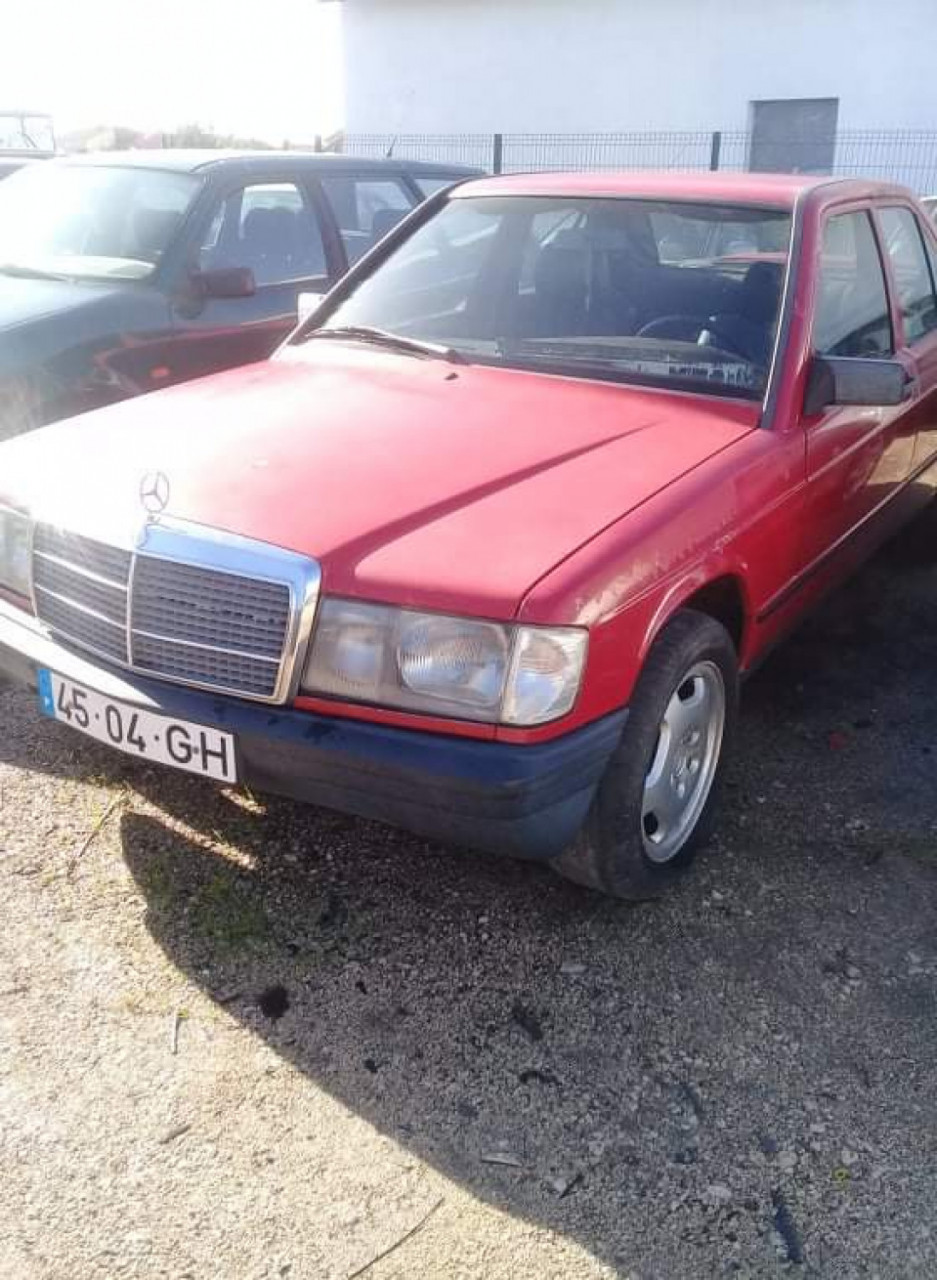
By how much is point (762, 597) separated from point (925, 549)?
283 cm

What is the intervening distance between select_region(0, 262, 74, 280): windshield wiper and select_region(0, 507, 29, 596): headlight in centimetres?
286

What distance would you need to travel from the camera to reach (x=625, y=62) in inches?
911

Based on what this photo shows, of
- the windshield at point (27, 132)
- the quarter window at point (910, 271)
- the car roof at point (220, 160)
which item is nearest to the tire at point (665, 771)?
→ the quarter window at point (910, 271)

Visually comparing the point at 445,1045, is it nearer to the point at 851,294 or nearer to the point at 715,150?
the point at 851,294

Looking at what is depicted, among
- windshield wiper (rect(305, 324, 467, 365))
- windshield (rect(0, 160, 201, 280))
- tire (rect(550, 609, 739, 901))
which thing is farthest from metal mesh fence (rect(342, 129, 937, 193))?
tire (rect(550, 609, 739, 901))

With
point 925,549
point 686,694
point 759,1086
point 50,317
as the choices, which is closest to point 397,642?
point 686,694

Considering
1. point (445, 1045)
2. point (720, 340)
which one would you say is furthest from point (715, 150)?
point (445, 1045)

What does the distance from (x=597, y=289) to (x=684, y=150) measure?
20.7 m

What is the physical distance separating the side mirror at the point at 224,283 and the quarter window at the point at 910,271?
2.69 m

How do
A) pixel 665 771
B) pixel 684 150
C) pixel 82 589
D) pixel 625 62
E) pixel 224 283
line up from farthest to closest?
pixel 625 62, pixel 684 150, pixel 224 283, pixel 665 771, pixel 82 589

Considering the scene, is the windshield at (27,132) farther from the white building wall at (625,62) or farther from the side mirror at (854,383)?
the side mirror at (854,383)

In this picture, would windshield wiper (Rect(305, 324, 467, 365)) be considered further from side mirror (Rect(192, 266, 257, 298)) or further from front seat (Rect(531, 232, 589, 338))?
side mirror (Rect(192, 266, 257, 298))

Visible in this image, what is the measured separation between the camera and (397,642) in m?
2.46

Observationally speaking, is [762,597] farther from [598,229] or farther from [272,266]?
[272,266]
